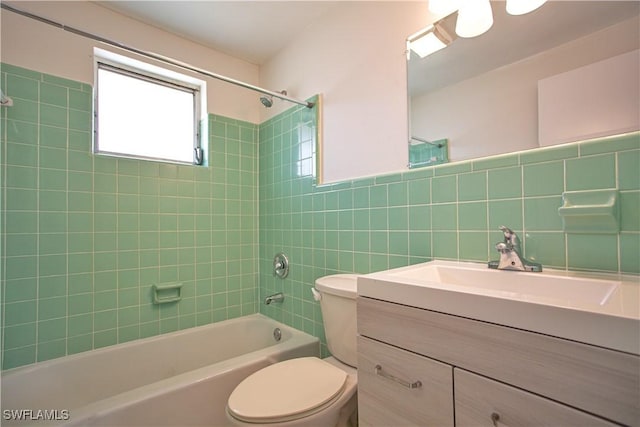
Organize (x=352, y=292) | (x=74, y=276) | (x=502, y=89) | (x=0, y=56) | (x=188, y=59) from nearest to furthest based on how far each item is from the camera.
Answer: (x=502, y=89) < (x=352, y=292) < (x=0, y=56) < (x=74, y=276) < (x=188, y=59)

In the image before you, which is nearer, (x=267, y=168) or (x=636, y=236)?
(x=636, y=236)

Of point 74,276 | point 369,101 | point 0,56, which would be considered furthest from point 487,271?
point 0,56

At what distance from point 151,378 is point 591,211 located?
222 cm

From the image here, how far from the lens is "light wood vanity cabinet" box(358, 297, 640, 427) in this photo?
1.56 ft

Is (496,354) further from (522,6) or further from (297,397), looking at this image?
(522,6)

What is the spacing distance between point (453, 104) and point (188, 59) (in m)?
1.81

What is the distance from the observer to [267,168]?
7.30 feet

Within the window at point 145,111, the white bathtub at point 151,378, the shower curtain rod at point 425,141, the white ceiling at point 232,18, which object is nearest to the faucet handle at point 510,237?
the shower curtain rod at point 425,141

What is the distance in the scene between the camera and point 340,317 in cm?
124

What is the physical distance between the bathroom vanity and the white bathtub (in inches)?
30.9

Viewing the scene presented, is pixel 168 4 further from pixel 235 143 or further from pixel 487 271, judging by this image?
pixel 487 271

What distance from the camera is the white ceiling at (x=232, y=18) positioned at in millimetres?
1664

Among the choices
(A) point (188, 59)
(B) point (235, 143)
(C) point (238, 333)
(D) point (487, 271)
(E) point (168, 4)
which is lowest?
Result: (C) point (238, 333)

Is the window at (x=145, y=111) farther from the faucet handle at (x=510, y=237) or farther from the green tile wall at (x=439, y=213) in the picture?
the faucet handle at (x=510, y=237)
